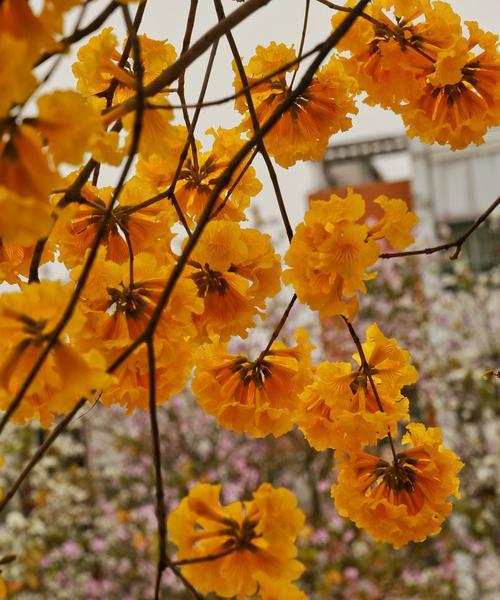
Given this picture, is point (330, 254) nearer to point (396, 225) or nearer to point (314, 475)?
point (396, 225)

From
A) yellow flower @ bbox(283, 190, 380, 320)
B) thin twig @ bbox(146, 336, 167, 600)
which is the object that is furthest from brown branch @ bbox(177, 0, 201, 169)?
thin twig @ bbox(146, 336, 167, 600)

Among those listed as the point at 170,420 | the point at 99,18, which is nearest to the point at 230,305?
the point at 99,18

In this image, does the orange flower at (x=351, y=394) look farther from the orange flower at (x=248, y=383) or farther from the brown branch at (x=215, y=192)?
the brown branch at (x=215, y=192)

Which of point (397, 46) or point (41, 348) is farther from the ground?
point (397, 46)

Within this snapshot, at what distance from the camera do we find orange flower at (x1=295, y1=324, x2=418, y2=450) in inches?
21.7

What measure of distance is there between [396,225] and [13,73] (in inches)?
11.4

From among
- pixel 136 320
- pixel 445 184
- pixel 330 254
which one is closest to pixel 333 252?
pixel 330 254

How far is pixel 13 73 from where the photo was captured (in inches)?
9.5

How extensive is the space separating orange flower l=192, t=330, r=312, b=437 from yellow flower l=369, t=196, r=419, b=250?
0.34 feet

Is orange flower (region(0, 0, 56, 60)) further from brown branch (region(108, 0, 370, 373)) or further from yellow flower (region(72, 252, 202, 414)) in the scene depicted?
yellow flower (region(72, 252, 202, 414))

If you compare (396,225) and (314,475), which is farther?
(314,475)

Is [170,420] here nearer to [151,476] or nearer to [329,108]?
[151,476]

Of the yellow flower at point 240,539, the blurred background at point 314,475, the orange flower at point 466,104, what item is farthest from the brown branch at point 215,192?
the blurred background at point 314,475

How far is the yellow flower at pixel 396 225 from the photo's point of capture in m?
0.48
